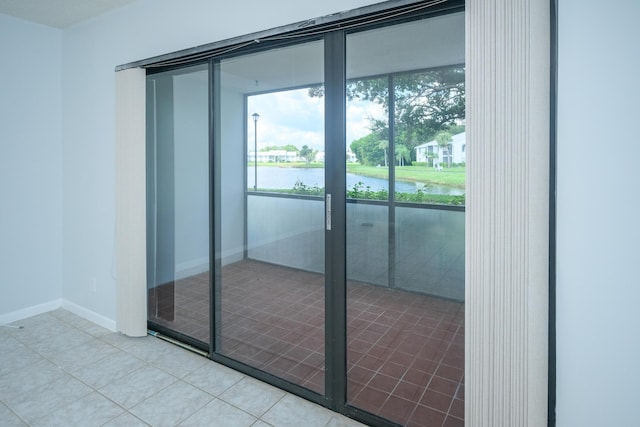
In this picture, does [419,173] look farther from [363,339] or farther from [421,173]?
[363,339]

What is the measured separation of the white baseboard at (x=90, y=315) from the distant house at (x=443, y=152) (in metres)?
3.03

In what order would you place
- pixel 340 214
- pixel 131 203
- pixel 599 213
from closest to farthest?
pixel 599 213 < pixel 340 214 < pixel 131 203

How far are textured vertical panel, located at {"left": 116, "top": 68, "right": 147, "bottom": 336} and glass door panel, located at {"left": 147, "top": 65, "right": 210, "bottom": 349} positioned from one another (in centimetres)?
15

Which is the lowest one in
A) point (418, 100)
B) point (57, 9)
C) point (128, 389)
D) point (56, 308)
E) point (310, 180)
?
point (128, 389)

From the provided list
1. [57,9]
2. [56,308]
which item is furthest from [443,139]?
[56,308]

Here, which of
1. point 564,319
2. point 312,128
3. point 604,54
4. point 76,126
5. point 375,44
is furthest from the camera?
point 76,126

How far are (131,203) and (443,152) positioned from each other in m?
2.48

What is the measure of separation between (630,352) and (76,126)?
4365 millimetres

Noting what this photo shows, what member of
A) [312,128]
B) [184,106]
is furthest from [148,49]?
[312,128]

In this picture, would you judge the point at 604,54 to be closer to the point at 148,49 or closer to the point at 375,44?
the point at 375,44

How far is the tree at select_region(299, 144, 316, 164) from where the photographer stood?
2.34 metres

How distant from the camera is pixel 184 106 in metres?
3.14

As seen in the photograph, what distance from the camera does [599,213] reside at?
1.47 meters

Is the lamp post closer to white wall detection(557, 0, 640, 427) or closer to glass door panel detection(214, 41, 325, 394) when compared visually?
glass door panel detection(214, 41, 325, 394)
